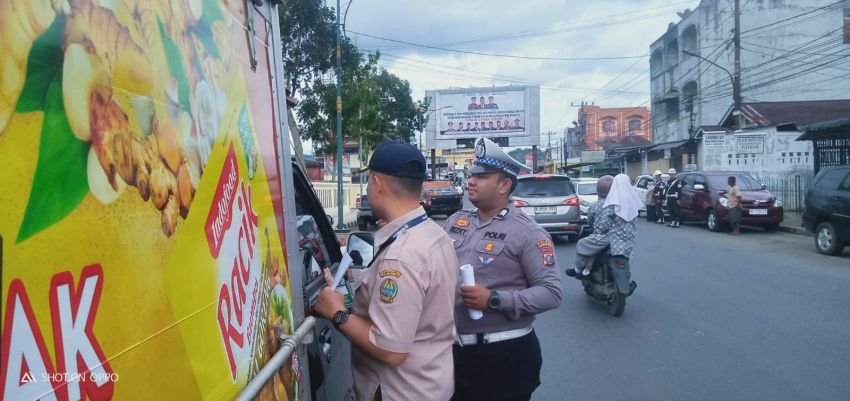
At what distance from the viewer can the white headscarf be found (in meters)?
6.83

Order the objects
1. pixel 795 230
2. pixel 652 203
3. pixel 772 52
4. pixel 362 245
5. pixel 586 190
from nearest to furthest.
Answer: pixel 362 245 → pixel 795 230 → pixel 652 203 → pixel 586 190 → pixel 772 52

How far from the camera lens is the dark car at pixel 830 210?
10922 millimetres

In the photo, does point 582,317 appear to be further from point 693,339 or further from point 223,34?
point 223,34

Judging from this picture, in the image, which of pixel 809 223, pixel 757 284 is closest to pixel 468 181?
pixel 757 284

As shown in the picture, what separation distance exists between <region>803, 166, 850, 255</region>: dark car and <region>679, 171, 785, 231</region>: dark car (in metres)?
3.73

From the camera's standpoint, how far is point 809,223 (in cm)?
1202

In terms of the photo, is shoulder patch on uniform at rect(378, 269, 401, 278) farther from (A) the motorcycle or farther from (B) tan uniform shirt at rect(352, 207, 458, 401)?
(A) the motorcycle

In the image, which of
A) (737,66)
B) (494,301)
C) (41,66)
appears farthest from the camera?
(737,66)

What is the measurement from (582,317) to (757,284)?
3132mm

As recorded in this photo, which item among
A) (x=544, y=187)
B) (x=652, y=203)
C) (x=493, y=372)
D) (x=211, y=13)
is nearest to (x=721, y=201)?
(x=652, y=203)

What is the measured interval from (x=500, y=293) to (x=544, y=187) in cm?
1152

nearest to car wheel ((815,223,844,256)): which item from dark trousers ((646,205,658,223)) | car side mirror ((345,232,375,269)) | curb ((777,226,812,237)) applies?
curb ((777,226,812,237))

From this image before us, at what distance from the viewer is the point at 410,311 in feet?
6.38

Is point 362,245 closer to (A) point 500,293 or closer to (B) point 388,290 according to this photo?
(A) point 500,293
